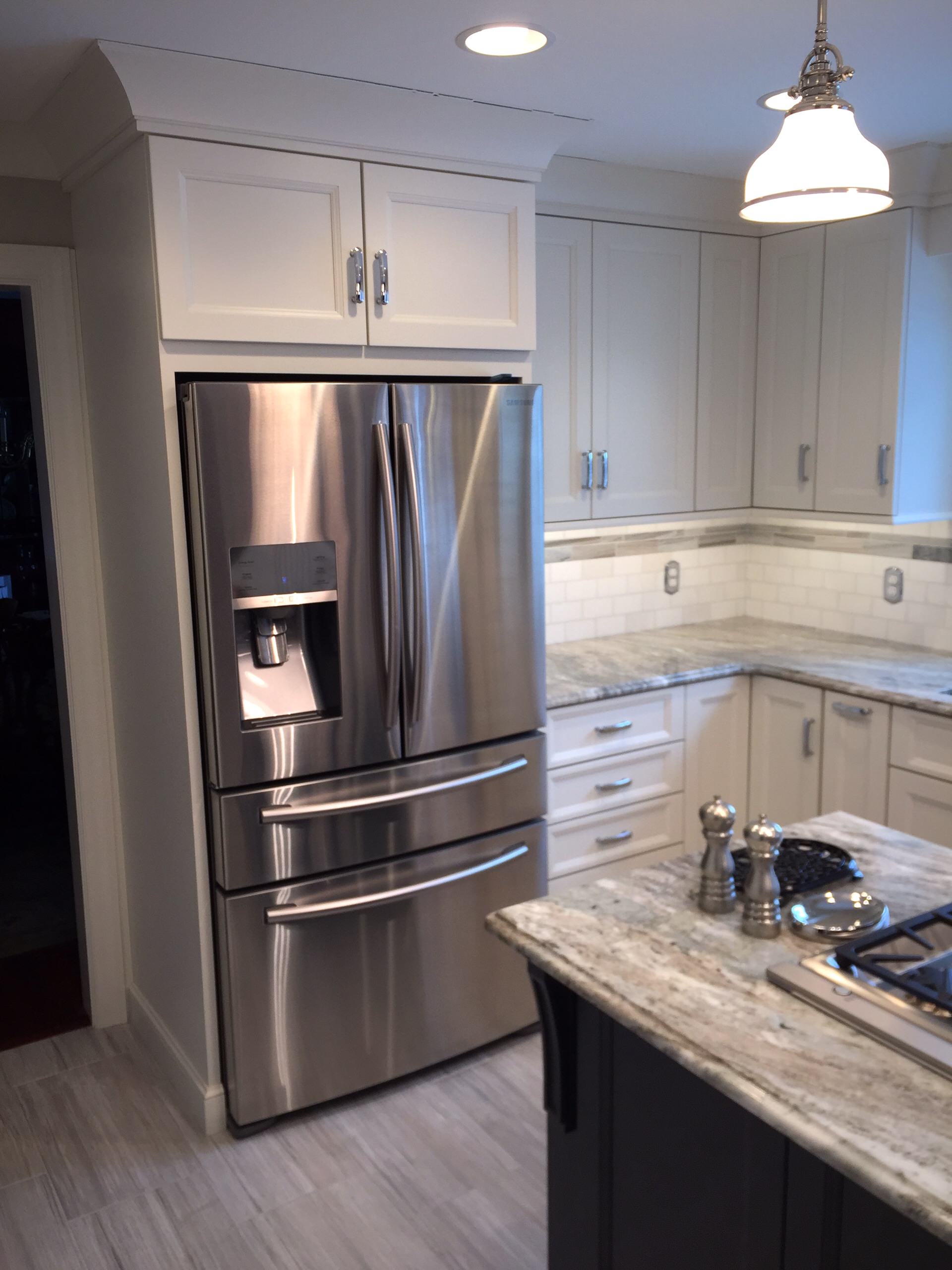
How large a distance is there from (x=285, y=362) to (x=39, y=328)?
2.57 ft

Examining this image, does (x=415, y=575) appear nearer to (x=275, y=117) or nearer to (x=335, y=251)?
(x=335, y=251)

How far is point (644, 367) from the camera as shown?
11.4 feet

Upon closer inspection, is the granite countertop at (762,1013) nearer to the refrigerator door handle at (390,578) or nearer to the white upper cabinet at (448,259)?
the refrigerator door handle at (390,578)

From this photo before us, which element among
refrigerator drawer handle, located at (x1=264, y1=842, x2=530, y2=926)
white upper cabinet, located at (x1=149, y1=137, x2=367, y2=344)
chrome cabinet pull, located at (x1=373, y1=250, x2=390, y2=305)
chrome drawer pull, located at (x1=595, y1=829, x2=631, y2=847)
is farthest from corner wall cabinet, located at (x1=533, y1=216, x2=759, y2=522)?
refrigerator drawer handle, located at (x1=264, y1=842, x2=530, y2=926)

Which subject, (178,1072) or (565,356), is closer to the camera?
(178,1072)

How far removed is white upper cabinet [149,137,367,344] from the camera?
7.47 feet

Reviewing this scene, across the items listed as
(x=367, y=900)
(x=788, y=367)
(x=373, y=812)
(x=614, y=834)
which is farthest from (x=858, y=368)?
(x=367, y=900)

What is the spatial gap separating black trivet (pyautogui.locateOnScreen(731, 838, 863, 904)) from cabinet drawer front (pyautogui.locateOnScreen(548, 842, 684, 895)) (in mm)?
1344

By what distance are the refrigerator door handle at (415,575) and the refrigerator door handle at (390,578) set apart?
36 mm

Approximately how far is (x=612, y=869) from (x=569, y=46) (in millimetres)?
2226

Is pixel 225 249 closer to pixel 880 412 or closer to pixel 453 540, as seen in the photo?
pixel 453 540

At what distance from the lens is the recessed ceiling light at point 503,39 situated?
6.79ft

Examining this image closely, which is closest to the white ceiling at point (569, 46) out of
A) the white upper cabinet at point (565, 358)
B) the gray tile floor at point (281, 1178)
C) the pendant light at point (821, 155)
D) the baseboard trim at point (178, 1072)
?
the white upper cabinet at point (565, 358)

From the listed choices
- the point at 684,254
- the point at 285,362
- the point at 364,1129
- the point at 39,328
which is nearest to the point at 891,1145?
the point at 364,1129
